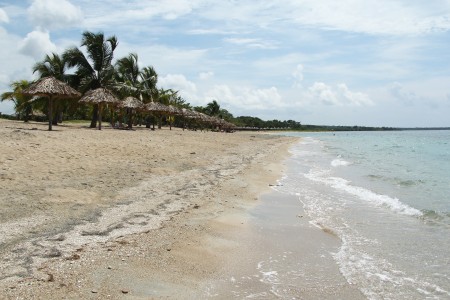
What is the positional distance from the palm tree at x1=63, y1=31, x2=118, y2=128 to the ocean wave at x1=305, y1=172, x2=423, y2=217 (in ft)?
62.9

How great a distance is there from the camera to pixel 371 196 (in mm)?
10039

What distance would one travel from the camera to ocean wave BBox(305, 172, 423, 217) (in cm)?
840

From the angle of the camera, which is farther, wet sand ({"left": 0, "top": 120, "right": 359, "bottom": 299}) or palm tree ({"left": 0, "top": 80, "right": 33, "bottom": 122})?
palm tree ({"left": 0, "top": 80, "right": 33, "bottom": 122})

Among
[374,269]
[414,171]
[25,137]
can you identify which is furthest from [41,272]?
[414,171]

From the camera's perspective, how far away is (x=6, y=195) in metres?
6.48

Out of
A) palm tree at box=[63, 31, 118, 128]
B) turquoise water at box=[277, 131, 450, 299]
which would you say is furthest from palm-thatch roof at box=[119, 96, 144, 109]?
turquoise water at box=[277, 131, 450, 299]

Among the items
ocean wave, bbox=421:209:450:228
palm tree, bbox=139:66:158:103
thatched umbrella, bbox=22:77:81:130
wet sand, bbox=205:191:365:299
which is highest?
palm tree, bbox=139:66:158:103

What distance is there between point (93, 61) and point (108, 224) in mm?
24000

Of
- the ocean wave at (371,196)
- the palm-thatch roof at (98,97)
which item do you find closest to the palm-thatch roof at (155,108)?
the palm-thatch roof at (98,97)

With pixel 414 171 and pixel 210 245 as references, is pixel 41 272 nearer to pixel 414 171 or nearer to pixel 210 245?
pixel 210 245

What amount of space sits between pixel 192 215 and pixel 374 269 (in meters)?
3.17

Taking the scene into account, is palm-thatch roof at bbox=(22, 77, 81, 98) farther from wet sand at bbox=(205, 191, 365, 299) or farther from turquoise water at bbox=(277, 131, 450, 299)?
wet sand at bbox=(205, 191, 365, 299)

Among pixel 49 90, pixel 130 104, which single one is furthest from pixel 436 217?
pixel 130 104

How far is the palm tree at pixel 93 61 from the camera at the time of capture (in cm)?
2680
